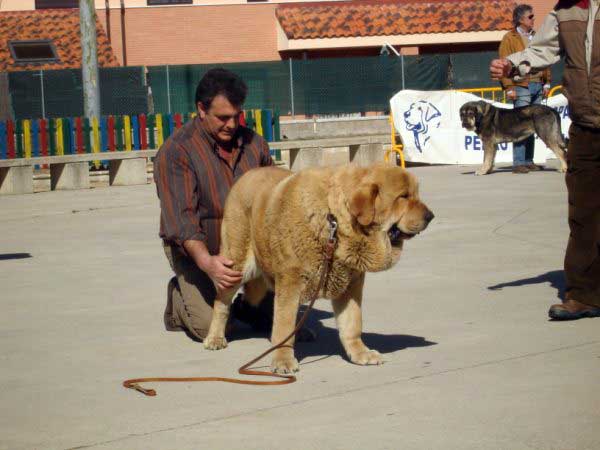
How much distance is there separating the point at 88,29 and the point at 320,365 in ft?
60.0

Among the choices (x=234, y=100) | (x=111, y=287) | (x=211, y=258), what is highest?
(x=234, y=100)

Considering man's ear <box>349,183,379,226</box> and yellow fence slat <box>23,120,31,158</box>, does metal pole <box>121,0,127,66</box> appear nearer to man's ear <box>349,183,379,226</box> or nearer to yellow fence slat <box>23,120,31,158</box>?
yellow fence slat <box>23,120,31,158</box>

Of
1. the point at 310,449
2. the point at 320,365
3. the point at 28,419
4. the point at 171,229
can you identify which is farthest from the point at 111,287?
the point at 310,449

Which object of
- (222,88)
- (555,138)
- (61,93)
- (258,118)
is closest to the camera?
(222,88)

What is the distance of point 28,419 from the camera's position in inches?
205

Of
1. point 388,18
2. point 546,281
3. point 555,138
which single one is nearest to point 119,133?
point 555,138

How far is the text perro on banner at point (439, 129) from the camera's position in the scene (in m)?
20.0

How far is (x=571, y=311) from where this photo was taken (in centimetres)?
703

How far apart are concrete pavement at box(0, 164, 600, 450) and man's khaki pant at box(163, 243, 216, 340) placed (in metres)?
0.15

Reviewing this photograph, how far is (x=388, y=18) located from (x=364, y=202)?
36.9 meters

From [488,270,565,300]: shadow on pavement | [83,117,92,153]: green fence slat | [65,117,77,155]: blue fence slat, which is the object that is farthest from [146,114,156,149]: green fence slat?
[488,270,565,300]: shadow on pavement

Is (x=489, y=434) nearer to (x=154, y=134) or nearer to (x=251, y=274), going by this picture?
(x=251, y=274)

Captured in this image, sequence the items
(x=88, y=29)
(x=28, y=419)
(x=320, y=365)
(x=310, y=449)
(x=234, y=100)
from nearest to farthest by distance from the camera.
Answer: (x=310, y=449)
(x=28, y=419)
(x=320, y=365)
(x=234, y=100)
(x=88, y=29)

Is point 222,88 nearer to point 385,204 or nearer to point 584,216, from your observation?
point 385,204
